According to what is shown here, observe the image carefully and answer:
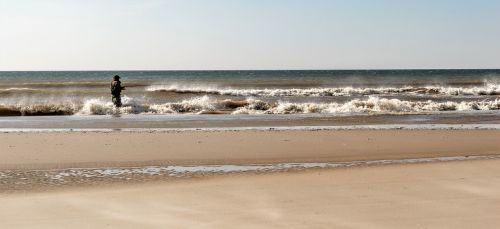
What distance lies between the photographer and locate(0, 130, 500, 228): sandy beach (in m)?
6.04

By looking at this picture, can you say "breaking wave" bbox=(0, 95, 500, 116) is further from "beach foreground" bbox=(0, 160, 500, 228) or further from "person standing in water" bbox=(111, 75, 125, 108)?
"beach foreground" bbox=(0, 160, 500, 228)

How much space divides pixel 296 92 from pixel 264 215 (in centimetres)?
3621

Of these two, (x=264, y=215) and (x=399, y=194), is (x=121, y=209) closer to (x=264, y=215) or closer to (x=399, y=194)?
(x=264, y=215)

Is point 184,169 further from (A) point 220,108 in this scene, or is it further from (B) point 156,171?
(A) point 220,108

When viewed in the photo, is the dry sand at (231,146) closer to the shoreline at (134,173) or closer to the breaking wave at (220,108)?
the shoreline at (134,173)

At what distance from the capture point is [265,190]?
7.56m

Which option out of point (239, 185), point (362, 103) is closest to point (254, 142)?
point (239, 185)

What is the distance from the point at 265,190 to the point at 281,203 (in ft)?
2.64

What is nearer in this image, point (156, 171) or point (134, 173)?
point (134, 173)

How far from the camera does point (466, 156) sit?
11211 millimetres

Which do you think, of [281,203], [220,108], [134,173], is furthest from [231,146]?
[220,108]

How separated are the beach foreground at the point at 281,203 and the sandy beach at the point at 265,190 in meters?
0.01

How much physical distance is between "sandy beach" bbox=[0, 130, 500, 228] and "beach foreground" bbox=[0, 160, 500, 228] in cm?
1

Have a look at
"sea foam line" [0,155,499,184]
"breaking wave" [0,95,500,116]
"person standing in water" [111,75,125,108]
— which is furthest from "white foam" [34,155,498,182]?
"person standing in water" [111,75,125,108]
